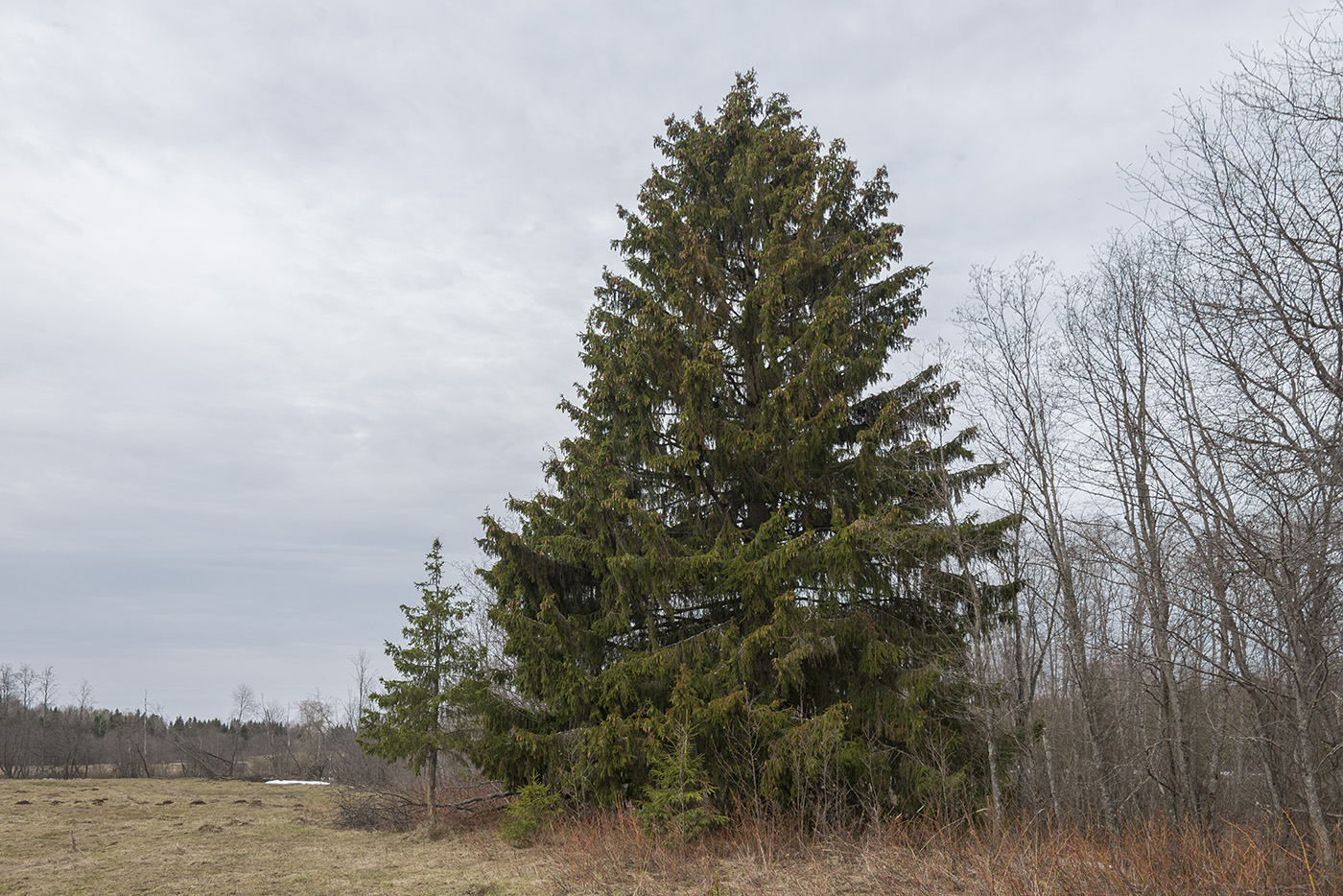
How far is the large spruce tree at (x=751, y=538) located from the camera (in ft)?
32.0

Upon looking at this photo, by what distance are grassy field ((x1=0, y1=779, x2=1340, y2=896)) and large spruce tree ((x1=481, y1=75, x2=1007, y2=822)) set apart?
2.46 feet

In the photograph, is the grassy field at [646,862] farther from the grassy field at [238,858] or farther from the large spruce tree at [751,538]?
the large spruce tree at [751,538]

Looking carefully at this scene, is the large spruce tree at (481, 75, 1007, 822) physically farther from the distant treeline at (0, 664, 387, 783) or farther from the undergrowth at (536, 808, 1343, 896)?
the distant treeline at (0, 664, 387, 783)

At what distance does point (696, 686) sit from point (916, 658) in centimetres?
313

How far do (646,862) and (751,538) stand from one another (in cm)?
489

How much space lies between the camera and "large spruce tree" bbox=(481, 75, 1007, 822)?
32.0ft

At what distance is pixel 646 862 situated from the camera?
345 inches

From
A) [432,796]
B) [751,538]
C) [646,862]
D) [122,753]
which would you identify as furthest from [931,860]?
[122,753]

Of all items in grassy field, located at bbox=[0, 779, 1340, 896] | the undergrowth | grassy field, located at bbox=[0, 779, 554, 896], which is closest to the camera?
the undergrowth

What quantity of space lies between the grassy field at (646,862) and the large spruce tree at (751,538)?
0.75 meters

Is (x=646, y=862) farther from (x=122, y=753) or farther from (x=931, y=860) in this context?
(x=122, y=753)

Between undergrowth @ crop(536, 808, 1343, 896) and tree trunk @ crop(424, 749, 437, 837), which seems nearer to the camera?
undergrowth @ crop(536, 808, 1343, 896)

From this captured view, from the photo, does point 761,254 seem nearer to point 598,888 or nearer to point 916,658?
point 916,658

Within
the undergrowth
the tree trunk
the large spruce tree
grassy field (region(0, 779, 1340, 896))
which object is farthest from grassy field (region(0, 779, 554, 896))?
the large spruce tree
